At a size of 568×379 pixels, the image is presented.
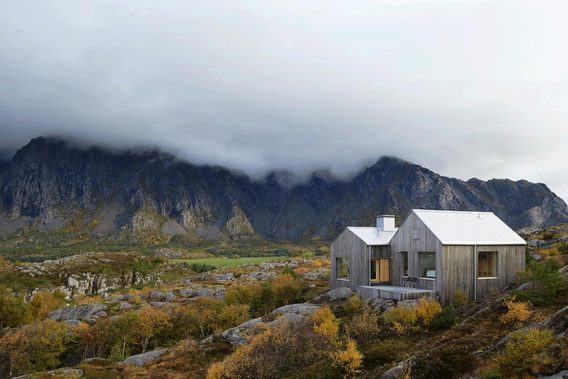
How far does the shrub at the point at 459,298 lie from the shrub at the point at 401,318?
4832 mm

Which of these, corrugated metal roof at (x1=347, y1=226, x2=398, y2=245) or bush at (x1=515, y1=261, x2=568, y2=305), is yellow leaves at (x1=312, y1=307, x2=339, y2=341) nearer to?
corrugated metal roof at (x1=347, y1=226, x2=398, y2=245)

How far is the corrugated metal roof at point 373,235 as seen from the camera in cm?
4134

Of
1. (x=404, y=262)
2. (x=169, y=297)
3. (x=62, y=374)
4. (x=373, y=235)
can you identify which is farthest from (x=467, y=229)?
(x=169, y=297)

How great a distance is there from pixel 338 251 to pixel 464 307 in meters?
16.1

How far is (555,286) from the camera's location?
2797 centimetres

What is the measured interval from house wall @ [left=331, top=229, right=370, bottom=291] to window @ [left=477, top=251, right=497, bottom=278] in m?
9.47

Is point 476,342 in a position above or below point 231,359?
above

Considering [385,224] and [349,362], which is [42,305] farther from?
[349,362]

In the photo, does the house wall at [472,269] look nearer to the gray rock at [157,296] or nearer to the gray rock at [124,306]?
the gray rock at [124,306]

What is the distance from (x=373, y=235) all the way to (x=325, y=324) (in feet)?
50.2

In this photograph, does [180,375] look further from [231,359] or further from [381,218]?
[381,218]

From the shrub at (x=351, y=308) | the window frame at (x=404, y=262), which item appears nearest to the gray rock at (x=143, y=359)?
the shrub at (x=351, y=308)

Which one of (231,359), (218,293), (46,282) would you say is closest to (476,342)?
(231,359)

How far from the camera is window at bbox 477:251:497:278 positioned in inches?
1468
